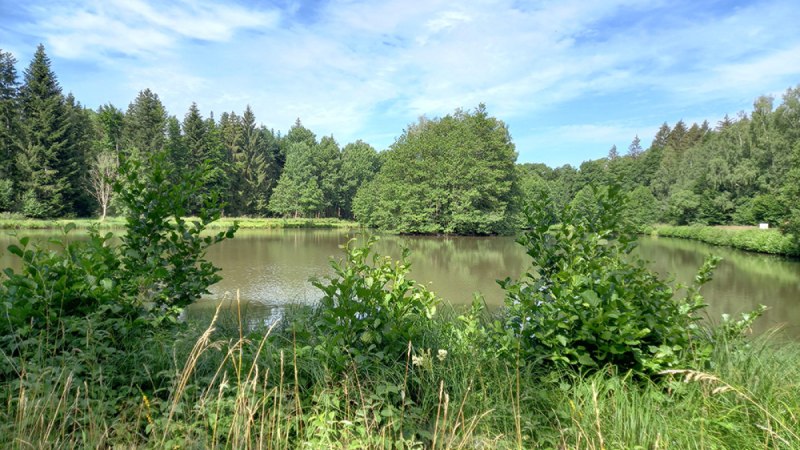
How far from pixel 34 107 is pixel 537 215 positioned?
156 ft

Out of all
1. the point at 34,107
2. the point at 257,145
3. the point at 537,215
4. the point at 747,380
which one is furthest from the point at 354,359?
the point at 257,145

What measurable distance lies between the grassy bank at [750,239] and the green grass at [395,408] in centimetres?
2562

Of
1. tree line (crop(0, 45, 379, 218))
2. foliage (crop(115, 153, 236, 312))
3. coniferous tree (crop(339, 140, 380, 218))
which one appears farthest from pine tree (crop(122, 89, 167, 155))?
foliage (crop(115, 153, 236, 312))

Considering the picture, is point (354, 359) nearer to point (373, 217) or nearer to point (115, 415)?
point (115, 415)

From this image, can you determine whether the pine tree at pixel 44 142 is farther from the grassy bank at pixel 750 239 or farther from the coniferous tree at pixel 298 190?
the grassy bank at pixel 750 239

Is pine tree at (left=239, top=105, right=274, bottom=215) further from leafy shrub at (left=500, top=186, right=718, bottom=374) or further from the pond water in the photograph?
leafy shrub at (left=500, top=186, right=718, bottom=374)

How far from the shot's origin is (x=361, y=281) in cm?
279

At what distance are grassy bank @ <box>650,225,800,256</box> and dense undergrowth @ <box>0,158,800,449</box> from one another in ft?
82.6

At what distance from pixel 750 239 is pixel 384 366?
3100 cm

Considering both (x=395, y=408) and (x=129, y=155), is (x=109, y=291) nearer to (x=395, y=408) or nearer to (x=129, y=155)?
(x=395, y=408)

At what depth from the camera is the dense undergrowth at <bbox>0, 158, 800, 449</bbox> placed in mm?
1954

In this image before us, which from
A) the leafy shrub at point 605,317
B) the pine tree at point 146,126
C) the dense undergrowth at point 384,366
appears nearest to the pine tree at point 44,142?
the pine tree at point 146,126

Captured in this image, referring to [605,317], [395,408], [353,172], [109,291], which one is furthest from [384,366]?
[353,172]

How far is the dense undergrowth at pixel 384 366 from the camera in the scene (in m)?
1.95
